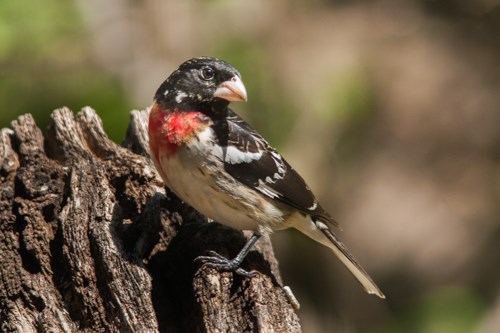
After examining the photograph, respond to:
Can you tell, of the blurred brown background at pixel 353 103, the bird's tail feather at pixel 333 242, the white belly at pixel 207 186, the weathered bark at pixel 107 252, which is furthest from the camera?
the blurred brown background at pixel 353 103

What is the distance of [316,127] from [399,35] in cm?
188

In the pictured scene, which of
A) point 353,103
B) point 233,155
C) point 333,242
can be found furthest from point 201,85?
point 353,103

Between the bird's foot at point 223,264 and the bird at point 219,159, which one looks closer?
the bird's foot at point 223,264

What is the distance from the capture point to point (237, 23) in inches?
307

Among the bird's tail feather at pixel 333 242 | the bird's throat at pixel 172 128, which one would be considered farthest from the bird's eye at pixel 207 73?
the bird's tail feather at pixel 333 242

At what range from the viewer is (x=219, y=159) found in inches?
169

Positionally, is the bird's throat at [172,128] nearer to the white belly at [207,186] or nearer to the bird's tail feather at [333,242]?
the white belly at [207,186]

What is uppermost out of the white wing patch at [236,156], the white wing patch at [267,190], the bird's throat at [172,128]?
the bird's throat at [172,128]

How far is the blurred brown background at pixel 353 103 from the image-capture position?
679cm

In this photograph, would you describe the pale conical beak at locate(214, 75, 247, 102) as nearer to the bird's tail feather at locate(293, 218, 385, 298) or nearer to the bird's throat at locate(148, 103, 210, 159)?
the bird's throat at locate(148, 103, 210, 159)

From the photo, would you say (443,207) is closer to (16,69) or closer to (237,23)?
(237,23)

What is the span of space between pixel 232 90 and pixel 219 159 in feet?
1.08

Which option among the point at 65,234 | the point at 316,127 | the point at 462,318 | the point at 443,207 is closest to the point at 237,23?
the point at 316,127

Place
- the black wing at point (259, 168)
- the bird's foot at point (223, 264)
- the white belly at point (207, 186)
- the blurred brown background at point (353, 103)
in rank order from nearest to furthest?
the bird's foot at point (223, 264) → the white belly at point (207, 186) → the black wing at point (259, 168) → the blurred brown background at point (353, 103)
